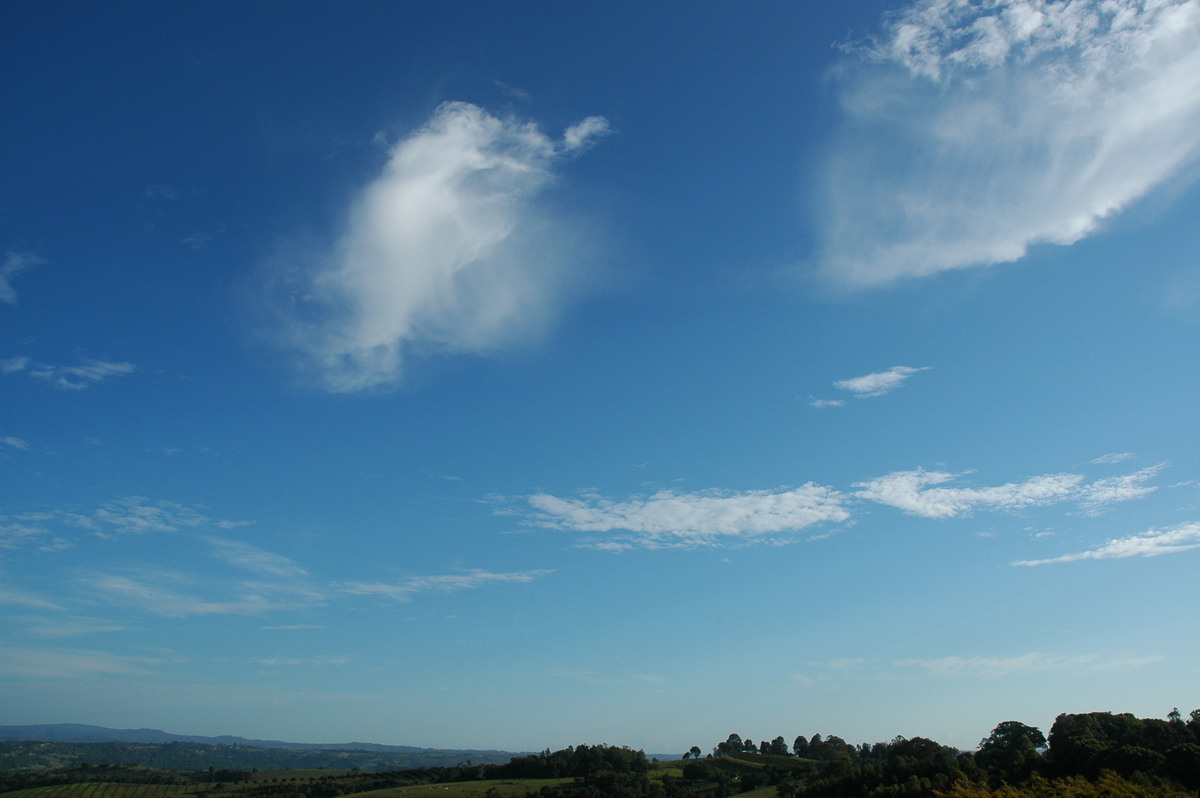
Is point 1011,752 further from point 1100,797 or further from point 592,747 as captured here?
point 592,747

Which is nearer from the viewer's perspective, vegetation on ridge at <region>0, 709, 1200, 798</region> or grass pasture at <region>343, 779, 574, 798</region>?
vegetation on ridge at <region>0, 709, 1200, 798</region>

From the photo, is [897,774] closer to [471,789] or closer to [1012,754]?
[1012,754]

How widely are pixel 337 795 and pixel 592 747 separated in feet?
215

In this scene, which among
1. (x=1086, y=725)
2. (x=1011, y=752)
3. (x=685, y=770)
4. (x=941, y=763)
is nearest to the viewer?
(x=941, y=763)

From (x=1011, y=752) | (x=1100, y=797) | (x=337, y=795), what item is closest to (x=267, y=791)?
(x=337, y=795)

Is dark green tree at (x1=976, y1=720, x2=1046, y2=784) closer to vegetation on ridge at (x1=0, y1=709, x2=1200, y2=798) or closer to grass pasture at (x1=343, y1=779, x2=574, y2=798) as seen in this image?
vegetation on ridge at (x1=0, y1=709, x2=1200, y2=798)

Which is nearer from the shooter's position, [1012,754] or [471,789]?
[1012,754]

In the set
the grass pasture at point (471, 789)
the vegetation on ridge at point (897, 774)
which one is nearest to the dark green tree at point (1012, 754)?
the vegetation on ridge at point (897, 774)

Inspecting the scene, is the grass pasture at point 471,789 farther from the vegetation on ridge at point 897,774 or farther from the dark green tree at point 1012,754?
the dark green tree at point 1012,754

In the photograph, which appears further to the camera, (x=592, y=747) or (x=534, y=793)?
(x=592, y=747)

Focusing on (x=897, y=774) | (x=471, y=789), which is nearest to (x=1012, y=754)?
(x=897, y=774)

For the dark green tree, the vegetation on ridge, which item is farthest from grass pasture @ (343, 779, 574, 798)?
the dark green tree

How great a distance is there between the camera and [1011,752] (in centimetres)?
9156

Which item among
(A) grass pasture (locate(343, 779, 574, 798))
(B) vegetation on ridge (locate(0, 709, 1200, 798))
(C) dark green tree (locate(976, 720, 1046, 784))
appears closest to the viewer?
(B) vegetation on ridge (locate(0, 709, 1200, 798))
